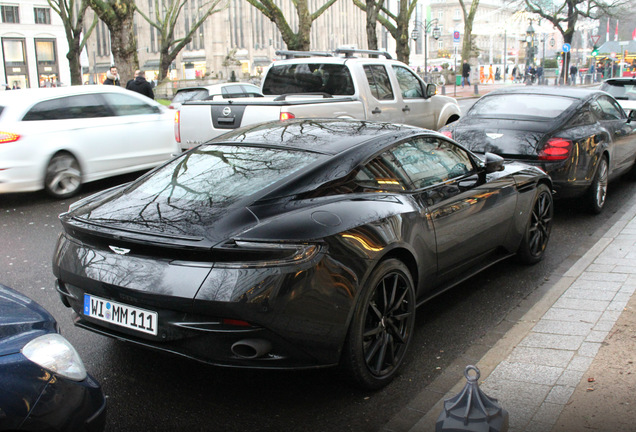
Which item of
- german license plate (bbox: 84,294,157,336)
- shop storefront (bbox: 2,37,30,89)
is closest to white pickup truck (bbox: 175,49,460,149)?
german license plate (bbox: 84,294,157,336)

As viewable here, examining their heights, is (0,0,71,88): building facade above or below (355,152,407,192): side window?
above

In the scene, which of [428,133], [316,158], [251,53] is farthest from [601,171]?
[251,53]

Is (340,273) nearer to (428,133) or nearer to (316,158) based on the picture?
(316,158)

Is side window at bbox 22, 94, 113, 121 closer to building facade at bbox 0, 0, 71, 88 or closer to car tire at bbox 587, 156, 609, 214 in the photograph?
car tire at bbox 587, 156, 609, 214

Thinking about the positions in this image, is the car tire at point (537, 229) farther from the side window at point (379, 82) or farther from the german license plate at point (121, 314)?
the side window at point (379, 82)

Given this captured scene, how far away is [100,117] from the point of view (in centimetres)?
1014

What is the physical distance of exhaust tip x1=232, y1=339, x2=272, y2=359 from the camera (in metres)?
3.29

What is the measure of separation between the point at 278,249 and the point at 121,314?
912 millimetres

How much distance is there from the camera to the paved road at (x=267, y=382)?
11.6ft

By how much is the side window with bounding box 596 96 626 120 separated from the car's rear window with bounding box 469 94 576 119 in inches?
30.7

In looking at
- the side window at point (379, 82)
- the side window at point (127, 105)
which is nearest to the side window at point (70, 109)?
the side window at point (127, 105)

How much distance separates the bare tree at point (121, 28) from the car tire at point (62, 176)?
11814 mm

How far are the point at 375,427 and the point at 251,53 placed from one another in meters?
115

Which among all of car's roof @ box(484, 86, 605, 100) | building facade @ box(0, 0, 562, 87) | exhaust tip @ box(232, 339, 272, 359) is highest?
building facade @ box(0, 0, 562, 87)
